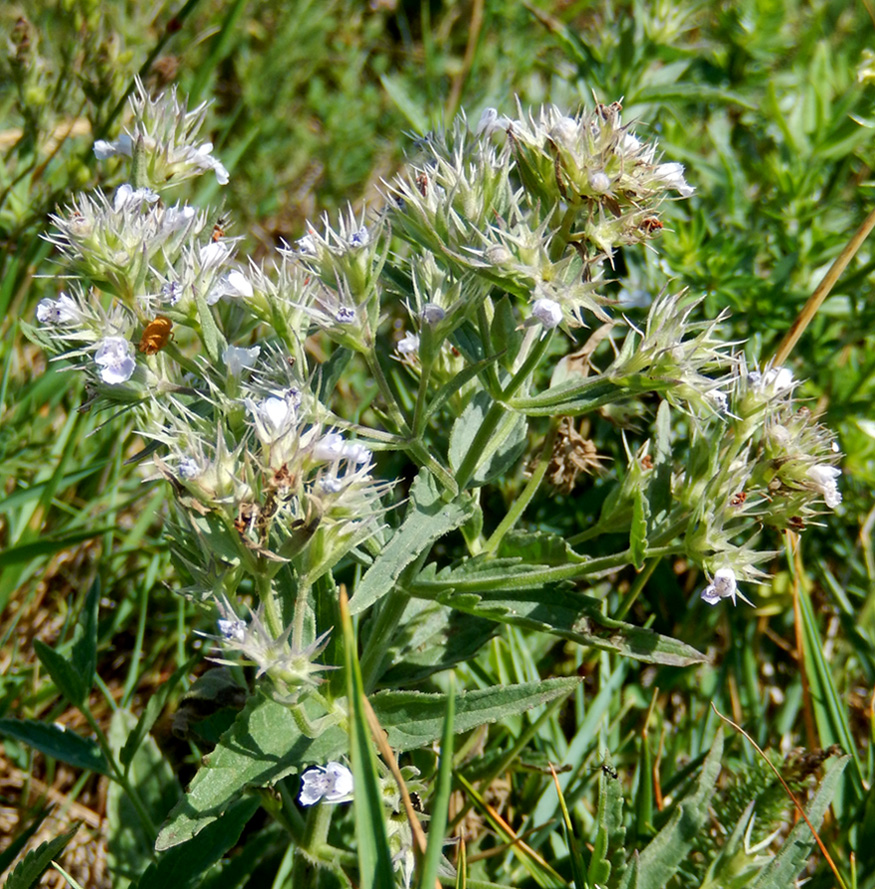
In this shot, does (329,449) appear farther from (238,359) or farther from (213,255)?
(213,255)

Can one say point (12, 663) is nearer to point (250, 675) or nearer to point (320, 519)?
point (250, 675)

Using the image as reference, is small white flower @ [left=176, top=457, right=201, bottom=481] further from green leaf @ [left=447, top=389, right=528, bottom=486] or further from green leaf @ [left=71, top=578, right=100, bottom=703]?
green leaf @ [left=71, top=578, right=100, bottom=703]

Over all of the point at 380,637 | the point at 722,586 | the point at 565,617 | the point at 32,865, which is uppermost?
the point at 722,586

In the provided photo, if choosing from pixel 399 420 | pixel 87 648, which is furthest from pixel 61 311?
pixel 87 648

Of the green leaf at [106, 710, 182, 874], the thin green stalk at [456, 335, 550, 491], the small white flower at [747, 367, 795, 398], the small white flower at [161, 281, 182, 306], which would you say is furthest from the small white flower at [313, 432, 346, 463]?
the green leaf at [106, 710, 182, 874]

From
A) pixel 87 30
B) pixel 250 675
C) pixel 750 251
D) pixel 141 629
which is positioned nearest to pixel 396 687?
pixel 250 675
